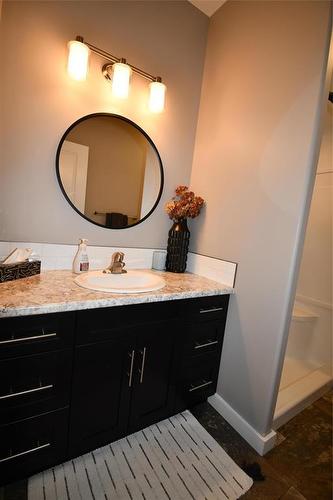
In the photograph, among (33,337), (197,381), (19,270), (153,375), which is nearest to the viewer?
(33,337)

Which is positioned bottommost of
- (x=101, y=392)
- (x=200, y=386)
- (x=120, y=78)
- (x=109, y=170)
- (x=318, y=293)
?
(x=200, y=386)

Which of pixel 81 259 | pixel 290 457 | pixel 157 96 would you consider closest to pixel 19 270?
pixel 81 259

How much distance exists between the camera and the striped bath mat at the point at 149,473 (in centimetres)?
96

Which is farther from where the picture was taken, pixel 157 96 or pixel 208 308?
pixel 157 96

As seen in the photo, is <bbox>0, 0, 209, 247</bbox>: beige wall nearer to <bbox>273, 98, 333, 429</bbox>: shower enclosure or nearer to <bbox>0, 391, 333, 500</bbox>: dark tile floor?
<bbox>0, 391, 333, 500</bbox>: dark tile floor

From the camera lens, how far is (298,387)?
171cm

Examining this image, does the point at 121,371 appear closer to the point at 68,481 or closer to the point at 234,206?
the point at 68,481

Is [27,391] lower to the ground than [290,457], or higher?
higher

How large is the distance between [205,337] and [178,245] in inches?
24.6

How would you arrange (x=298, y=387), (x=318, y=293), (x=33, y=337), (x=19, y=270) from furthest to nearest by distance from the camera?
(x=318, y=293) < (x=298, y=387) < (x=19, y=270) < (x=33, y=337)

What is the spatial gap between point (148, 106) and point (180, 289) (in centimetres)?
121

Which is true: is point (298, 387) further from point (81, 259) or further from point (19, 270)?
point (19, 270)

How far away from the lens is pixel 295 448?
4.21 feet

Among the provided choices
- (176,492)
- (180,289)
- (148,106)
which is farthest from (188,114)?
(176,492)
